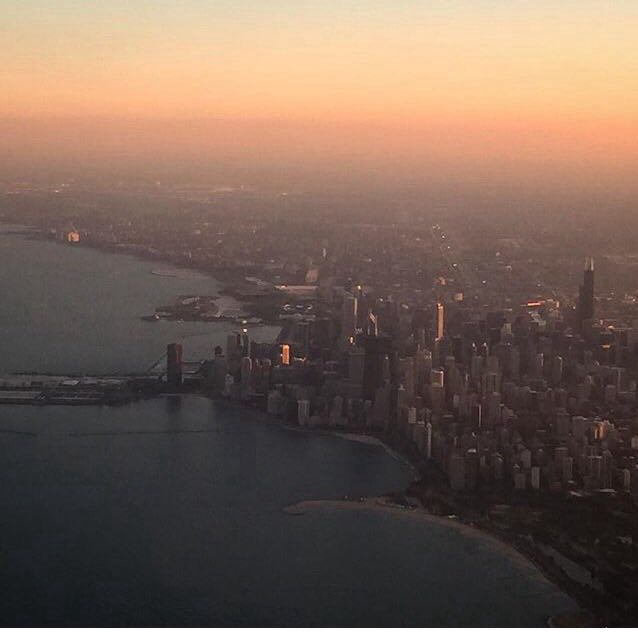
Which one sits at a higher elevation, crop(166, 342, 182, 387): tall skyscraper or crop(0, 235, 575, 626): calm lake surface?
crop(166, 342, 182, 387): tall skyscraper

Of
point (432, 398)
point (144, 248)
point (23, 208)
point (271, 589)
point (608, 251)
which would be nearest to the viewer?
point (271, 589)

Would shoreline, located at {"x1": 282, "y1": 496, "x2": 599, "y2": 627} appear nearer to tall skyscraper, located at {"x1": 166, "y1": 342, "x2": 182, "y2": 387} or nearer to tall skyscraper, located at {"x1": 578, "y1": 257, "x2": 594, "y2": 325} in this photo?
tall skyscraper, located at {"x1": 166, "y1": 342, "x2": 182, "y2": 387}

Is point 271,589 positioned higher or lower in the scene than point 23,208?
lower

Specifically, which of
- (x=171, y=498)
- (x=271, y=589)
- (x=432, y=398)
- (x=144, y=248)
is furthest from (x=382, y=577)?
(x=144, y=248)

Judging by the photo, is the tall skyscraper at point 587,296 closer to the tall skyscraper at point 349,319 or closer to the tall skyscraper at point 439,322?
the tall skyscraper at point 439,322

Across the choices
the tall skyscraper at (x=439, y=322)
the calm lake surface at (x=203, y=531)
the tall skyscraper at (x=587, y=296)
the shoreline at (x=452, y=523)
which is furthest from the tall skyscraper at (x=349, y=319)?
the shoreline at (x=452, y=523)

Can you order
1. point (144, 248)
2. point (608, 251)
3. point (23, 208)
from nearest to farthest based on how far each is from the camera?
point (608, 251), point (23, 208), point (144, 248)

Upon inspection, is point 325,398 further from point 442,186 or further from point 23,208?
point 23,208

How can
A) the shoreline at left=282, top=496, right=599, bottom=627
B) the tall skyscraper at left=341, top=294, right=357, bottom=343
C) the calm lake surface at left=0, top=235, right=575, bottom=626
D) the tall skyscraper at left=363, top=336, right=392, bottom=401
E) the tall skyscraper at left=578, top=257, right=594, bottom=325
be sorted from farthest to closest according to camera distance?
the tall skyscraper at left=341, top=294, right=357, bottom=343 < the tall skyscraper at left=578, top=257, right=594, bottom=325 < the tall skyscraper at left=363, top=336, right=392, bottom=401 < the shoreline at left=282, top=496, right=599, bottom=627 < the calm lake surface at left=0, top=235, right=575, bottom=626

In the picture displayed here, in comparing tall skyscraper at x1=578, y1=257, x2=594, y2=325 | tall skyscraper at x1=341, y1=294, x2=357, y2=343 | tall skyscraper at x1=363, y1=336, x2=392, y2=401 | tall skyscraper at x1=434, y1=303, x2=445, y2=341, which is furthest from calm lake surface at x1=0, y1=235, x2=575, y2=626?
tall skyscraper at x1=578, y1=257, x2=594, y2=325
